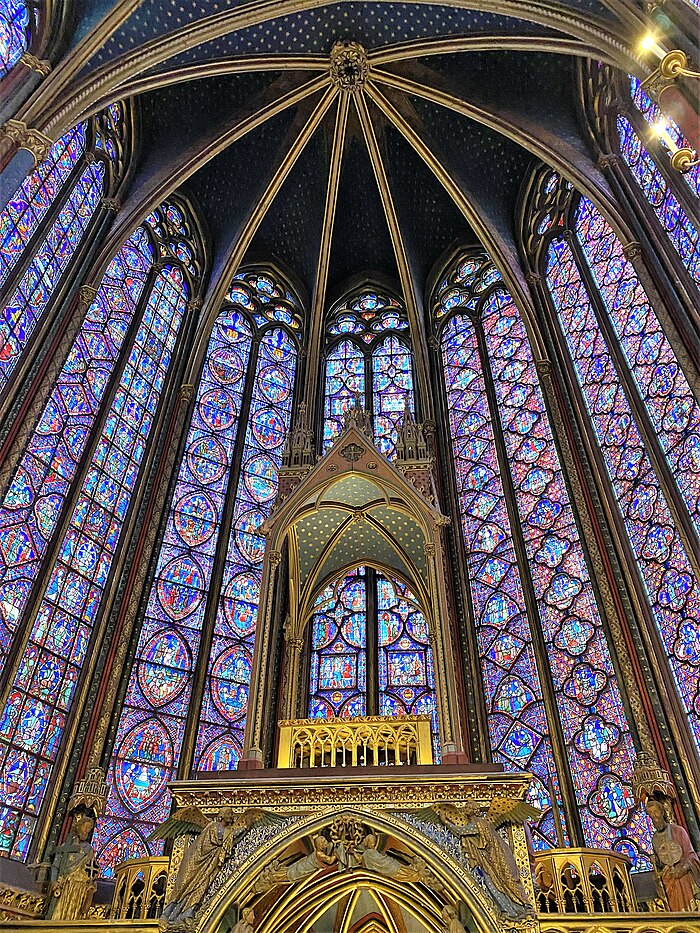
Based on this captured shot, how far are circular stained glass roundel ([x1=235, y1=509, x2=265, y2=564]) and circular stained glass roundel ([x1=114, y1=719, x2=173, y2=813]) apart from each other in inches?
119

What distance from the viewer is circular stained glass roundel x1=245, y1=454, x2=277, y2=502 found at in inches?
535

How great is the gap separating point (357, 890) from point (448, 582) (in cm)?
514

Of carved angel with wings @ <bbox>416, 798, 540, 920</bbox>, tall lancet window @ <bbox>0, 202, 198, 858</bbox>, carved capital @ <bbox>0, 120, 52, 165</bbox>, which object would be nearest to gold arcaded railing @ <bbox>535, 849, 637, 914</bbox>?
carved angel with wings @ <bbox>416, 798, 540, 920</bbox>

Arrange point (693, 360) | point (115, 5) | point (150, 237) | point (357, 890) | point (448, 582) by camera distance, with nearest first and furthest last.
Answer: point (357, 890)
point (693, 360)
point (115, 5)
point (448, 582)
point (150, 237)

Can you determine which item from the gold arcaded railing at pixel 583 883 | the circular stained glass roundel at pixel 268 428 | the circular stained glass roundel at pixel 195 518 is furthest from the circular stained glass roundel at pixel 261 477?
the gold arcaded railing at pixel 583 883

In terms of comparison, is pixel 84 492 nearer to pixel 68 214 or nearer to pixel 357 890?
pixel 68 214

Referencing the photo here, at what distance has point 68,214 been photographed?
12297 mm

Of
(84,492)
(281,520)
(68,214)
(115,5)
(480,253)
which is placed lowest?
(281,520)

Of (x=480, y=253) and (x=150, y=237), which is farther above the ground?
(x=480, y=253)

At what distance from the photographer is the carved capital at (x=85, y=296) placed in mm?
11710

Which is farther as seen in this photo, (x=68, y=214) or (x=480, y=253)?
(x=480, y=253)

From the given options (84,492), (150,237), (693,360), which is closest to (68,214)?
(150,237)

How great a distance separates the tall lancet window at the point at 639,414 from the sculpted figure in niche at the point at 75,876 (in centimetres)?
616

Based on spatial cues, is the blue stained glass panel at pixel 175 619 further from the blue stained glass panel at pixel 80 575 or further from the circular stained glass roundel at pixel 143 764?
the blue stained glass panel at pixel 80 575
